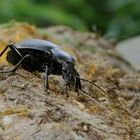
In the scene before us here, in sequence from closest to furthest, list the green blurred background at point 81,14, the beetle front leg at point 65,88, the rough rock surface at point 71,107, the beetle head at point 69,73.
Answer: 1. the rough rock surface at point 71,107
2. the beetle front leg at point 65,88
3. the beetle head at point 69,73
4. the green blurred background at point 81,14

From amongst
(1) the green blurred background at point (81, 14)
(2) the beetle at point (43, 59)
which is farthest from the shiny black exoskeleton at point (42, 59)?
(1) the green blurred background at point (81, 14)

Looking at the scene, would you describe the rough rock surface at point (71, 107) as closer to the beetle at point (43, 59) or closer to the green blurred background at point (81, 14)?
the beetle at point (43, 59)

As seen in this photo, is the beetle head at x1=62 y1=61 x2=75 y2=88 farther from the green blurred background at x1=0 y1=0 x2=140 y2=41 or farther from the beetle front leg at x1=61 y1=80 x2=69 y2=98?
the green blurred background at x1=0 y1=0 x2=140 y2=41

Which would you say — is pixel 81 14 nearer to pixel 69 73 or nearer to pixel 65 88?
pixel 69 73

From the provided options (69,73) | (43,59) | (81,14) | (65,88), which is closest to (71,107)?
(65,88)

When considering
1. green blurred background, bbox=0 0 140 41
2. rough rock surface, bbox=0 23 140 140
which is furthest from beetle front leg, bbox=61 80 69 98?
green blurred background, bbox=0 0 140 41

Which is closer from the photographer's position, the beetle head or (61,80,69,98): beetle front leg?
(61,80,69,98): beetle front leg

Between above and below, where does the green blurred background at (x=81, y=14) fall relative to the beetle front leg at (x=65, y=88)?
above

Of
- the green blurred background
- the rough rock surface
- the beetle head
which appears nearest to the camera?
the rough rock surface

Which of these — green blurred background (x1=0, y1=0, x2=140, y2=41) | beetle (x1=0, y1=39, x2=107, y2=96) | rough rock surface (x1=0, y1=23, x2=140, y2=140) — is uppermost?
green blurred background (x1=0, y1=0, x2=140, y2=41)
